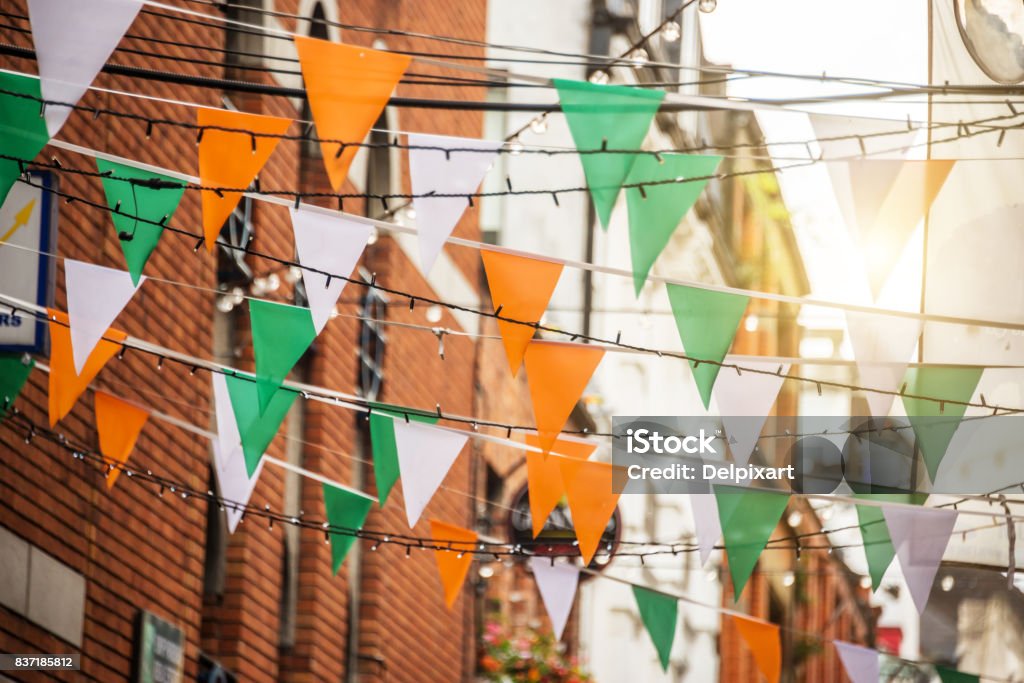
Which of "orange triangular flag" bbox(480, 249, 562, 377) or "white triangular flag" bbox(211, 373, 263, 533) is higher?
"orange triangular flag" bbox(480, 249, 562, 377)

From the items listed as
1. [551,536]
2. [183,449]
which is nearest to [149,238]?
[183,449]

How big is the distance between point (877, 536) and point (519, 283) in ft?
10.5

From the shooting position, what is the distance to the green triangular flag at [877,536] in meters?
8.77

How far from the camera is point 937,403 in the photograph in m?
8.19

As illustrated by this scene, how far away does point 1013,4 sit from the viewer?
9.85 m

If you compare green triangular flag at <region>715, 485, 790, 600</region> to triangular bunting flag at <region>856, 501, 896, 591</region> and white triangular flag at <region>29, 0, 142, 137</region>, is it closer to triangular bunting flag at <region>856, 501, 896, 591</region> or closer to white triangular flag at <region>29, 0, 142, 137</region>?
triangular bunting flag at <region>856, 501, 896, 591</region>

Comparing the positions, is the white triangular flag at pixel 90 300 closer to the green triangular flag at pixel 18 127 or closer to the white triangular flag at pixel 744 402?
the green triangular flag at pixel 18 127

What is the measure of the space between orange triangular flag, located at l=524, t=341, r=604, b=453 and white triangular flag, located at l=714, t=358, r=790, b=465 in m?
0.82

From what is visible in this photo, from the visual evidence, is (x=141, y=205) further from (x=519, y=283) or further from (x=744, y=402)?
(x=744, y=402)

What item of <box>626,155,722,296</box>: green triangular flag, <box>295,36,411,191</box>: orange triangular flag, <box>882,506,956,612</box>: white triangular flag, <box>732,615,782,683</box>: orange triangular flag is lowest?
<box>732,615,782,683</box>: orange triangular flag

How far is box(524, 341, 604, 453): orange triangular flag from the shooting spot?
7.20 metres

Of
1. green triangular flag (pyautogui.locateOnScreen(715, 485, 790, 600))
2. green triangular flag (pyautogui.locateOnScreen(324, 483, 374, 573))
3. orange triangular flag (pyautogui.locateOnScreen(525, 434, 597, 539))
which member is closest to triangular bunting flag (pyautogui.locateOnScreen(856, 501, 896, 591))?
green triangular flag (pyautogui.locateOnScreen(715, 485, 790, 600))

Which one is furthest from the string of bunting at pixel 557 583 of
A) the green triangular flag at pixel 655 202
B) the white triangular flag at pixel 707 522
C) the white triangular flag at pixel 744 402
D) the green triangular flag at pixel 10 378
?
the green triangular flag at pixel 655 202

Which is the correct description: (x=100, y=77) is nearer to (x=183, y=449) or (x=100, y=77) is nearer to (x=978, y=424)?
(x=183, y=449)
